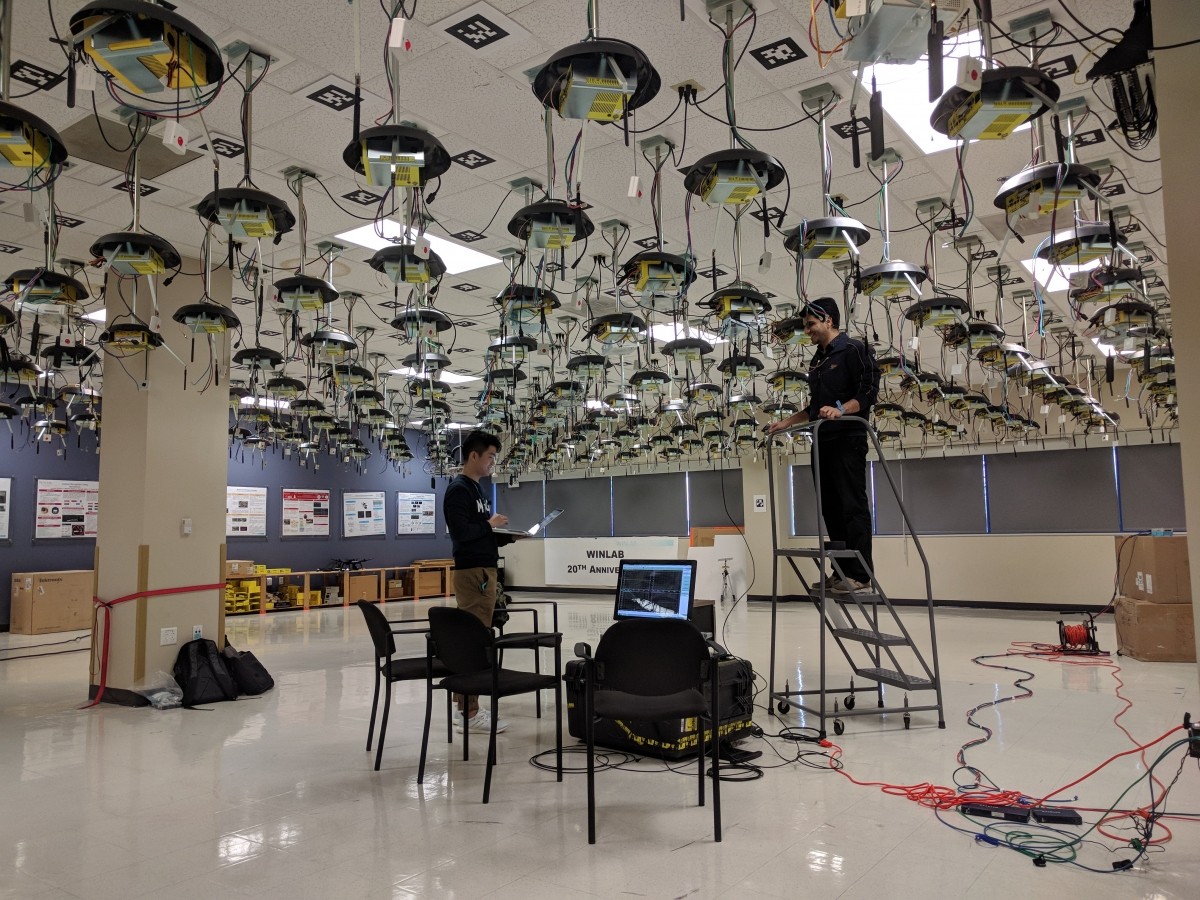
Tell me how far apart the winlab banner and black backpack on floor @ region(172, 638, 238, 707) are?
8190mm

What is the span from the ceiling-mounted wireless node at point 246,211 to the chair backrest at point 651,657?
214cm

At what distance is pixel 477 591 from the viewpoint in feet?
16.2

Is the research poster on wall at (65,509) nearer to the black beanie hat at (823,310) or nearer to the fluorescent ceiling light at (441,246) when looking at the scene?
the fluorescent ceiling light at (441,246)

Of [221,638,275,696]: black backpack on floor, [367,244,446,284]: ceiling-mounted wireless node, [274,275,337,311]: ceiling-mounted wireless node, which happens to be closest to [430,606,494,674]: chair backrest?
[367,244,446,284]: ceiling-mounted wireless node

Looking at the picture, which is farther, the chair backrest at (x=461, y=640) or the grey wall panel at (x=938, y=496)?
the grey wall panel at (x=938, y=496)

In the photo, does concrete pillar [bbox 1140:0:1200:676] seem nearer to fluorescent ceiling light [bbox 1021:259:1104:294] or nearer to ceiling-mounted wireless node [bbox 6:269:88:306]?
ceiling-mounted wireless node [bbox 6:269:88:306]

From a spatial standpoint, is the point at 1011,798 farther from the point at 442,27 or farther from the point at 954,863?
the point at 442,27

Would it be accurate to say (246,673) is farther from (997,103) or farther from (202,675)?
(997,103)

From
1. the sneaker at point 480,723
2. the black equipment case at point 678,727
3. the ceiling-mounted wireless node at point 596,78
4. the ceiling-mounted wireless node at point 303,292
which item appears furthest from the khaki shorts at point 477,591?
the ceiling-mounted wireless node at point 596,78

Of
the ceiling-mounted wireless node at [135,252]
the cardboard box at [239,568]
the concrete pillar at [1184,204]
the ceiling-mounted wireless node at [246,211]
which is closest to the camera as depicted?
the concrete pillar at [1184,204]

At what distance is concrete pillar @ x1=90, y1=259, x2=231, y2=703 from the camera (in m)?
5.98

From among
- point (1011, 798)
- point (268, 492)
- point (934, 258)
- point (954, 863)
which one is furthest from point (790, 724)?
point (268, 492)

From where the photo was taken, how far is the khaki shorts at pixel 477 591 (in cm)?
491

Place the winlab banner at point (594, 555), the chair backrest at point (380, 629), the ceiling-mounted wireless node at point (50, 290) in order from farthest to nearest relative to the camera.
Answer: the winlab banner at point (594, 555)
the chair backrest at point (380, 629)
the ceiling-mounted wireless node at point (50, 290)
